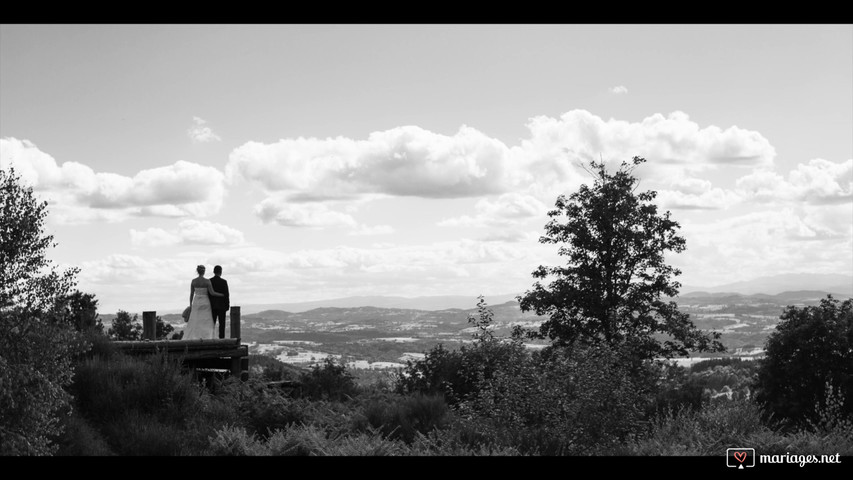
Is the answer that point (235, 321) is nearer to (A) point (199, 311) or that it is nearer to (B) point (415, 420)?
(A) point (199, 311)

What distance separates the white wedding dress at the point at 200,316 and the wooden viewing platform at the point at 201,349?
62cm

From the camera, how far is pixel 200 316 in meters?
18.2

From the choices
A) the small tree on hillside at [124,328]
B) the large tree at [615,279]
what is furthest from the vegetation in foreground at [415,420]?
the small tree on hillside at [124,328]

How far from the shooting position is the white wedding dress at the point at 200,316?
718 inches

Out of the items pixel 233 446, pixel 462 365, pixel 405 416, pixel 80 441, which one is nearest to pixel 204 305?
pixel 405 416

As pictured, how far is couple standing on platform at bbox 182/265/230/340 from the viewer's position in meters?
18.2

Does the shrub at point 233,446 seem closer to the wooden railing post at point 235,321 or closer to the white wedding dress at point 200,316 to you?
the white wedding dress at point 200,316
